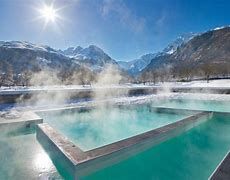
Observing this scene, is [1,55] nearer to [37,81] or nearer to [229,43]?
[37,81]

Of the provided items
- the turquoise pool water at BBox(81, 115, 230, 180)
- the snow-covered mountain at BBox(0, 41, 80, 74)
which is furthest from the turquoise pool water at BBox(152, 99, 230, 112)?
the snow-covered mountain at BBox(0, 41, 80, 74)

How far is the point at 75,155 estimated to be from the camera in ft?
11.7

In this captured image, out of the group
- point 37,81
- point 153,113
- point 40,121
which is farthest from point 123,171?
point 37,81

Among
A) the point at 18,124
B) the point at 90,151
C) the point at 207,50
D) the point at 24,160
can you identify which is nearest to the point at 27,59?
the point at 207,50

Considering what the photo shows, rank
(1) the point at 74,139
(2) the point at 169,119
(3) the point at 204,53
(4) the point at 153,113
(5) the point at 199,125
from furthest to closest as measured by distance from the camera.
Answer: (3) the point at 204,53 → (4) the point at 153,113 → (2) the point at 169,119 → (5) the point at 199,125 → (1) the point at 74,139

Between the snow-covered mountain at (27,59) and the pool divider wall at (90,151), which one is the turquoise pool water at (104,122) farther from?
the snow-covered mountain at (27,59)

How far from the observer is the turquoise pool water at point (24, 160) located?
360cm

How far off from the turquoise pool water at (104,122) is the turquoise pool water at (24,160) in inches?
47.0

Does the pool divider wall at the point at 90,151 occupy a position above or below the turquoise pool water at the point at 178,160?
above

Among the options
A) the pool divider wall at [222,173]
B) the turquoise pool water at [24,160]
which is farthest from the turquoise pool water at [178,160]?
the turquoise pool water at [24,160]

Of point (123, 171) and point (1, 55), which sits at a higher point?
point (1, 55)

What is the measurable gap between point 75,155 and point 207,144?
3370 millimetres

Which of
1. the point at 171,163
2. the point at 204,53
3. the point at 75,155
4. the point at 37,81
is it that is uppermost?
the point at 204,53

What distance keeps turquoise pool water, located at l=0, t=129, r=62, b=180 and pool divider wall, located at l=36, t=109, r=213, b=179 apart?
17cm
